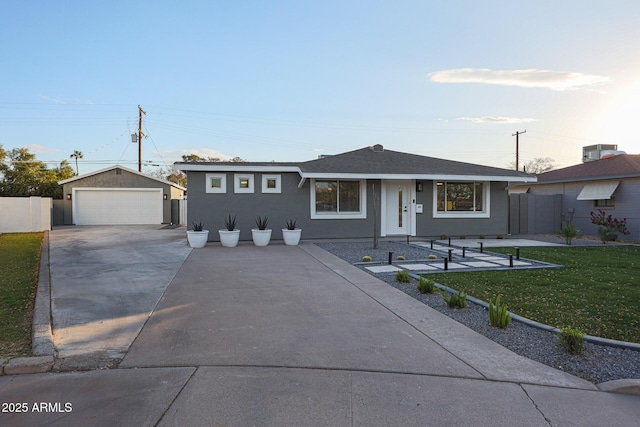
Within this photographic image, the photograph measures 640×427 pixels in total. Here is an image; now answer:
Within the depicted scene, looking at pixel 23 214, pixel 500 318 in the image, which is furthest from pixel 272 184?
pixel 23 214

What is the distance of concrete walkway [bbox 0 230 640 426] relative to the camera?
2.68 m

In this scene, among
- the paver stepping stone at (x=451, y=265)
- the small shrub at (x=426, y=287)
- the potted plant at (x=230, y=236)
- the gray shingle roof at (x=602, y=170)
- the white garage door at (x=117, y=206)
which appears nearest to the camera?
the small shrub at (x=426, y=287)

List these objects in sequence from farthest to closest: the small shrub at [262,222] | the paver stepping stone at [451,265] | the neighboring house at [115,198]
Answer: the neighboring house at [115,198], the small shrub at [262,222], the paver stepping stone at [451,265]

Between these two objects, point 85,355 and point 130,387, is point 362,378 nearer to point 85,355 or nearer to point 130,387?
point 130,387

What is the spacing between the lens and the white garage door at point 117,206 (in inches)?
947

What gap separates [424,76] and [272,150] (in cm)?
2320

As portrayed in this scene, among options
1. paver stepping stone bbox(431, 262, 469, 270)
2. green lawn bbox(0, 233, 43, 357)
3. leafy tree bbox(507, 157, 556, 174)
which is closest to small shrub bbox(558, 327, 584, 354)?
paver stepping stone bbox(431, 262, 469, 270)

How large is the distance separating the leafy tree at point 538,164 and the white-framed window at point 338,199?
4428 centimetres

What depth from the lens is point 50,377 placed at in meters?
3.36

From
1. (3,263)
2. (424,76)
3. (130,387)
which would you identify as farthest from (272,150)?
(130,387)

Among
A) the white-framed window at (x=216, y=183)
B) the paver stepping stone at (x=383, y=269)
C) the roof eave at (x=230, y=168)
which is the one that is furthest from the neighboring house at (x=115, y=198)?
the paver stepping stone at (x=383, y=269)

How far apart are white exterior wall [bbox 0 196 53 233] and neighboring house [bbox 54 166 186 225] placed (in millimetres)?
4418

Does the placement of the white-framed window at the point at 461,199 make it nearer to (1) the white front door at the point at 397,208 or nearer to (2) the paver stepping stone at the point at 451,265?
(1) the white front door at the point at 397,208

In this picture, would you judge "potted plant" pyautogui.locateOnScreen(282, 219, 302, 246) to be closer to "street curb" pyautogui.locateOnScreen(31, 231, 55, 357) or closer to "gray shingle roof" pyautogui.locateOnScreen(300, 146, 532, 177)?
"gray shingle roof" pyautogui.locateOnScreen(300, 146, 532, 177)
